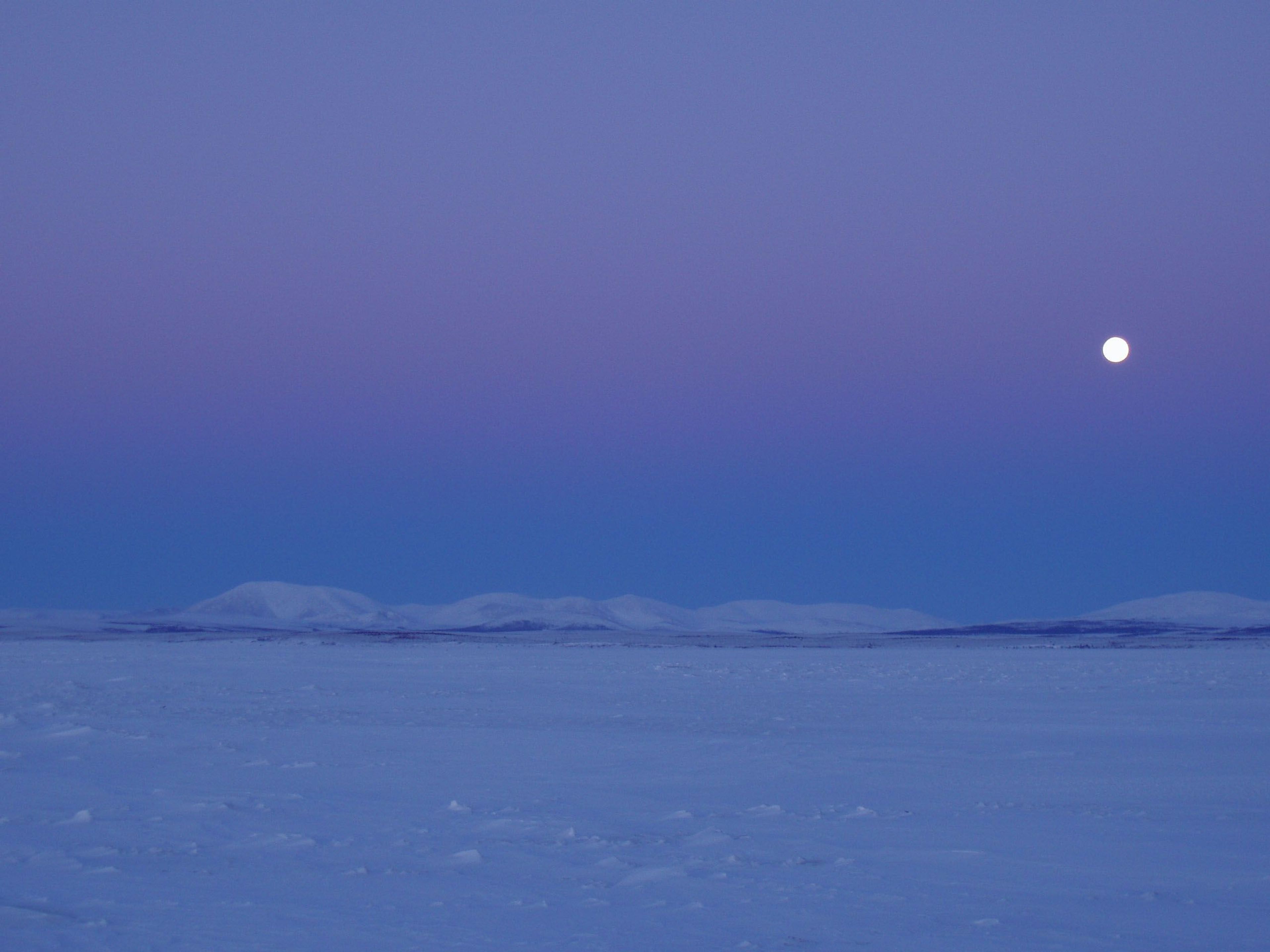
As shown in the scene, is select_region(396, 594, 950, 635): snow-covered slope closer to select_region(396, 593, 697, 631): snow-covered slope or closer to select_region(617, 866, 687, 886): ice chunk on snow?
select_region(396, 593, 697, 631): snow-covered slope

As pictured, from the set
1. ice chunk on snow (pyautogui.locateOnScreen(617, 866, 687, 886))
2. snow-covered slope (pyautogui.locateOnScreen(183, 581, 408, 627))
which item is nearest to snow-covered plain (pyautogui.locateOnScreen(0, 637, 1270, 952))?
ice chunk on snow (pyautogui.locateOnScreen(617, 866, 687, 886))

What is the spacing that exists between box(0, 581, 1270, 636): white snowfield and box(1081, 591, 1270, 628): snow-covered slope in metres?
0.13

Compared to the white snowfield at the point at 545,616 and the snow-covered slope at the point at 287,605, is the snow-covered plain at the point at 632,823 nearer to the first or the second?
the white snowfield at the point at 545,616

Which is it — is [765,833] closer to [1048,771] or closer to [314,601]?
[1048,771]

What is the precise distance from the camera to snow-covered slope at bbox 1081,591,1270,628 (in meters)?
56.5

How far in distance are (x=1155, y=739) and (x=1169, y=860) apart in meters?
4.39

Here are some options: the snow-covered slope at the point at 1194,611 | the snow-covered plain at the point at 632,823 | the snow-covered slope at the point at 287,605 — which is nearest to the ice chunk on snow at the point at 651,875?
the snow-covered plain at the point at 632,823

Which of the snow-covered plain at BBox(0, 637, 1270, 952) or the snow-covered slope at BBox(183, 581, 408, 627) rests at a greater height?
the snow-covered slope at BBox(183, 581, 408, 627)

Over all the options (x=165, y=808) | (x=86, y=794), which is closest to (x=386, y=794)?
(x=165, y=808)

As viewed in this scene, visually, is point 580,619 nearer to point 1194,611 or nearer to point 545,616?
point 545,616

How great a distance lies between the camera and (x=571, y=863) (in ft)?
16.8

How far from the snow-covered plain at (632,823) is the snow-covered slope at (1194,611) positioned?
48677 millimetres

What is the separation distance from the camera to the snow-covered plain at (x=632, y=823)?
420 cm

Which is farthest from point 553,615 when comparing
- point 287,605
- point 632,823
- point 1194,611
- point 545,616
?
point 632,823
